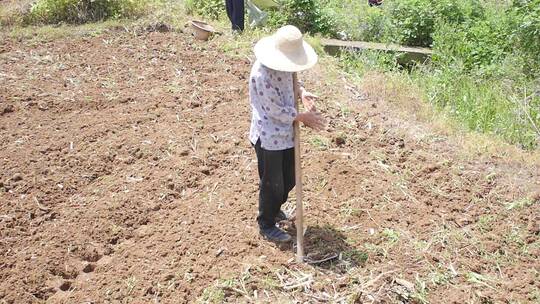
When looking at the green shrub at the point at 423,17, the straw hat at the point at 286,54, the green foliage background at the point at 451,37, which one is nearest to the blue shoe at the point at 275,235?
the straw hat at the point at 286,54

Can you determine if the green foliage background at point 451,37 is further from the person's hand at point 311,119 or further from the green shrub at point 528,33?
the person's hand at point 311,119

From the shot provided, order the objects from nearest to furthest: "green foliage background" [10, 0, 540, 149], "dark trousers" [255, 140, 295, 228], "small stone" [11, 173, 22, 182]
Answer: "dark trousers" [255, 140, 295, 228] < "small stone" [11, 173, 22, 182] < "green foliage background" [10, 0, 540, 149]

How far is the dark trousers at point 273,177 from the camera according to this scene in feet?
11.7

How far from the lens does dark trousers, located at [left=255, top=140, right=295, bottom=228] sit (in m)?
3.57

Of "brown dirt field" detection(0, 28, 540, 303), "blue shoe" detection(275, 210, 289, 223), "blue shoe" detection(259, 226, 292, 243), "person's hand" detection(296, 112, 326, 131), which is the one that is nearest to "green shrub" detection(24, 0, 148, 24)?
"brown dirt field" detection(0, 28, 540, 303)

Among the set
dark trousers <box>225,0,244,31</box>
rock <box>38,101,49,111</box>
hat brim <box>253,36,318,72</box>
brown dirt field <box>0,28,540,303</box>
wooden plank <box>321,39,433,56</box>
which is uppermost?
hat brim <box>253,36,318,72</box>

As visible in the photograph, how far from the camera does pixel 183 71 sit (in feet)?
22.8

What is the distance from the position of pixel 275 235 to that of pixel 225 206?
0.61m

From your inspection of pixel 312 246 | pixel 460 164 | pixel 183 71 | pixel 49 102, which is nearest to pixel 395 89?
pixel 460 164

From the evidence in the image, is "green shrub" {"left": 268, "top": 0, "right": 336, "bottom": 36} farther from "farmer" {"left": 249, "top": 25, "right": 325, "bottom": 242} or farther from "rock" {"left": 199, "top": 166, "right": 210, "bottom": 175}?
"farmer" {"left": 249, "top": 25, "right": 325, "bottom": 242}

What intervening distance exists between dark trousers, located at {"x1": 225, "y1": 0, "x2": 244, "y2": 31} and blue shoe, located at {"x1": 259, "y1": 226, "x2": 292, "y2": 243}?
4734mm

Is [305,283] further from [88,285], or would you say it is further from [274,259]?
[88,285]

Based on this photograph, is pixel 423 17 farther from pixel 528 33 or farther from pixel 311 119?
pixel 311 119

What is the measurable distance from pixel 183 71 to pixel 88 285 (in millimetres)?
3758
